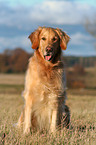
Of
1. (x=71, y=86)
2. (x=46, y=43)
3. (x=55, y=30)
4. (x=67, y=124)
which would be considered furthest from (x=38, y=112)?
(x=71, y=86)

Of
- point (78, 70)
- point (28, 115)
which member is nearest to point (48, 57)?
point (28, 115)

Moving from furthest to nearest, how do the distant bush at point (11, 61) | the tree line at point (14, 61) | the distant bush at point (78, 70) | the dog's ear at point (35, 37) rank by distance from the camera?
the distant bush at point (11, 61) → the tree line at point (14, 61) → the distant bush at point (78, 70) → the dog's ear at point (35, 37)

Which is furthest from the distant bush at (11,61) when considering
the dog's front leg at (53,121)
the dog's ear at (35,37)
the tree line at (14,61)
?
the dog's front leg at (53,121)

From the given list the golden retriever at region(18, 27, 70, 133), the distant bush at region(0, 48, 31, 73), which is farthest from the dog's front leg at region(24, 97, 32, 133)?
the distant bush at region(0, 48, 31, 73)

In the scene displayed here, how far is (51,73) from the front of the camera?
14.9 ft

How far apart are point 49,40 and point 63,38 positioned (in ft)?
0.95

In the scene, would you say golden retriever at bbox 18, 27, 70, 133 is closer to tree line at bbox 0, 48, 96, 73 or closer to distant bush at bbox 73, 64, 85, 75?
distant bush at bbox 73, 64, 85, 75

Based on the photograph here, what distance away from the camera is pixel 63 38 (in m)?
4.54

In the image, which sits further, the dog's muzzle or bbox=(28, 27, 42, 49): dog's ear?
bbox=(28, 27, 42, 49): dog's ear

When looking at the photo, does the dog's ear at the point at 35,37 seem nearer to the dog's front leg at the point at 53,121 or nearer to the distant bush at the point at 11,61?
the dog's front leg at the point at 53,121

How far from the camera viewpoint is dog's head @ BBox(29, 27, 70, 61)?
4.35 metres

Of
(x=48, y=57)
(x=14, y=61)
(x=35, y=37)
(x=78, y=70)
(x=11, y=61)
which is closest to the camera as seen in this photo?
(x=48, y=57)

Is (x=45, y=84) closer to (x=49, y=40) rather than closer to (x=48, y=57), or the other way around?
(x=48, y=57)

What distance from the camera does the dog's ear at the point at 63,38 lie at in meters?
4.49
